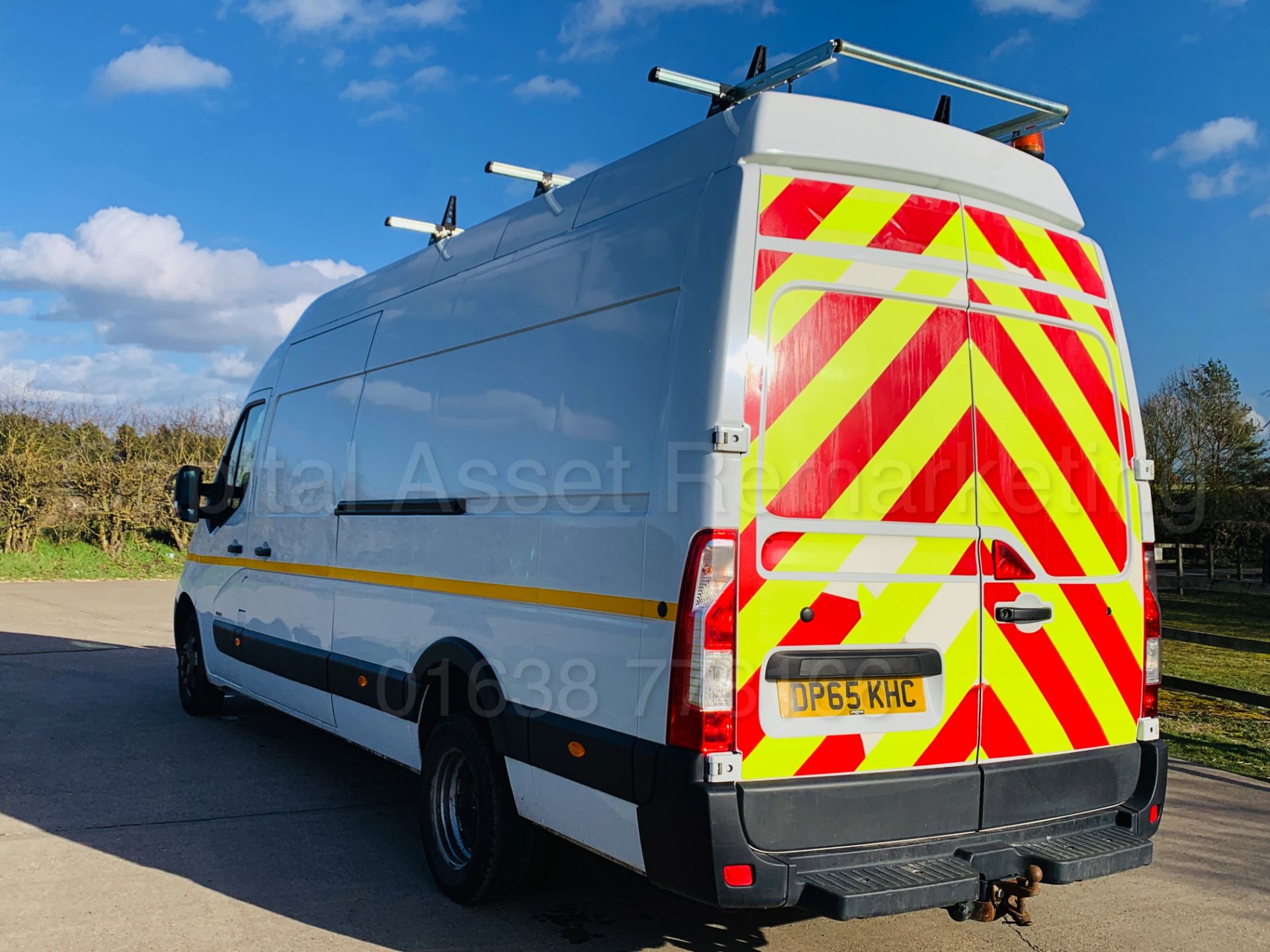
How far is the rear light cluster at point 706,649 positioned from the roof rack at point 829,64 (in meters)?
1.72

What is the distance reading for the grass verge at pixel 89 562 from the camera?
69.0 feet

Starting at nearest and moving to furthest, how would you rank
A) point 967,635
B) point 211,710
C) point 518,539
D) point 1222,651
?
point 967,635
point 518,539
point 211,710
point 1222,651

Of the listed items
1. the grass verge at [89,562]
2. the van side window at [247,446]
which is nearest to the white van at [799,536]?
the van side window at [247,446]

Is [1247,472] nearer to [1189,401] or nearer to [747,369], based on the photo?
[1189,401]

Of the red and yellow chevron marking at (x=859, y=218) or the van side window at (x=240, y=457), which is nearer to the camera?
the red and yellow chevron marking at (x=859, y=218)

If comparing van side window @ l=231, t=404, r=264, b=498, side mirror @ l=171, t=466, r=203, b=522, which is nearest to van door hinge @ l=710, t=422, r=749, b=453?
van side window @ l=231, t=404, r=264, b=498

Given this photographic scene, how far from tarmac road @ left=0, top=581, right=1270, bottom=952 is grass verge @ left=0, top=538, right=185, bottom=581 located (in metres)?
15.0

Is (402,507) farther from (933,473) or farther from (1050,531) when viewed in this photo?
(1050,531)

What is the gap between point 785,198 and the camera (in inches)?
145

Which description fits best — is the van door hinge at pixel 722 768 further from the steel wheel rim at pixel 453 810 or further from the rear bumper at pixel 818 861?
the steel wheel rim at pixel 453 810

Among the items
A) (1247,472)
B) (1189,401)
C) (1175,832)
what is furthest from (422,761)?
(1189,401)

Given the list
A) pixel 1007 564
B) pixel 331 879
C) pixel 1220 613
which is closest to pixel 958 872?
pixel 1007 564

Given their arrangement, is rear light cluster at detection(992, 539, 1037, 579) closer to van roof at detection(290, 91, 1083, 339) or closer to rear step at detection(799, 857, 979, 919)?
rear step at detection(799, 857, 979, 919)

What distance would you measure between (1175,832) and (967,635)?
299cm
